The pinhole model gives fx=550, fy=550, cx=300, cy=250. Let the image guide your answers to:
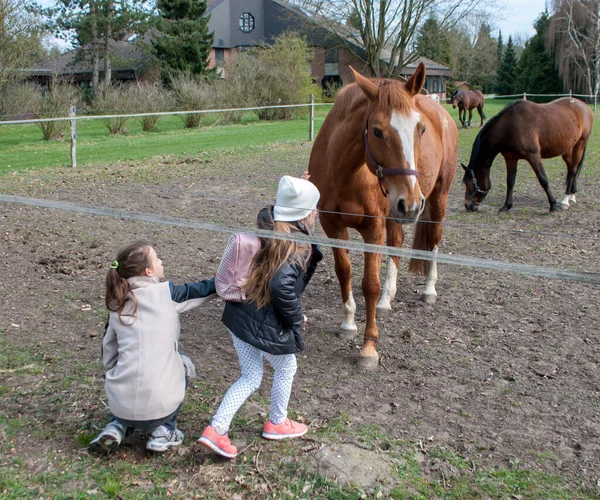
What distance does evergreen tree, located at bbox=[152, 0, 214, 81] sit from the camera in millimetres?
35875

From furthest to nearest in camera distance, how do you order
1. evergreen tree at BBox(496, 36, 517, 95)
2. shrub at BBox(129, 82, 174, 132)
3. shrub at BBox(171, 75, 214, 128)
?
1. evergreen tree at BBox(496, 36, 517, 95)
2. shrub at BBox(171, 75, 214, 128)
3. shrub at BBox(129, 82, 174, 132)

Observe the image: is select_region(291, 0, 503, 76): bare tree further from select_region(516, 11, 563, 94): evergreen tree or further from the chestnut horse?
the chestnut horse

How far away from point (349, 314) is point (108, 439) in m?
2.20

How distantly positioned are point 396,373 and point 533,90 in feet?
172

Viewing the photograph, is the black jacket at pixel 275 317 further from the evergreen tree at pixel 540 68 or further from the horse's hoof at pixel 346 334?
the evergreen tree at pixel 540 68

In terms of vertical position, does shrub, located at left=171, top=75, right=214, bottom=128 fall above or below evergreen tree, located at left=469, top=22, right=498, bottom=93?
below

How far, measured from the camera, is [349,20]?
1431 inches

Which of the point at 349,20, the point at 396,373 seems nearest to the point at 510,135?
the point at 396,373

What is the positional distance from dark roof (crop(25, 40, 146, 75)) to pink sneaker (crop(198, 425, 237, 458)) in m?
37.4

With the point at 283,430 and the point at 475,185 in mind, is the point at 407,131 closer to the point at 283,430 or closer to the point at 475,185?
the point at 283,430

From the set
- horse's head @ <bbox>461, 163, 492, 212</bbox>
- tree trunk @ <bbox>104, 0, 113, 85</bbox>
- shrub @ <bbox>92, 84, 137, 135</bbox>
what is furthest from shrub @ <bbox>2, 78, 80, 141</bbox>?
horse's head @ <bbox>461, 163, 492, 212</bbox>

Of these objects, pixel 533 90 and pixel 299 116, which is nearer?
pixel 299 116

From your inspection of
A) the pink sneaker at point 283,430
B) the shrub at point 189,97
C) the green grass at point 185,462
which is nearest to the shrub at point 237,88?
the shrub at point 189,97

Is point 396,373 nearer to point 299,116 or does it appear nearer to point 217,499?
point 217,499
